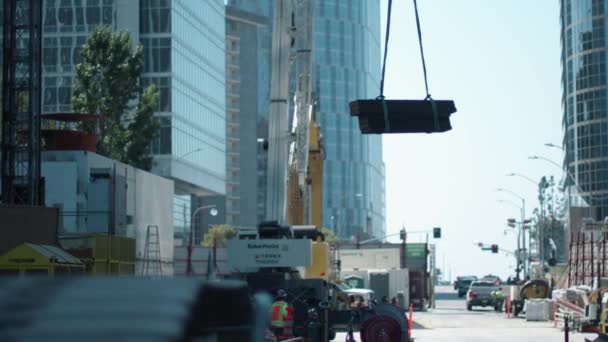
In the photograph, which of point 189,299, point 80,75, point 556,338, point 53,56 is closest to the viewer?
point 189,299

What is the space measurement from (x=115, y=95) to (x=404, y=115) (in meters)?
48.8

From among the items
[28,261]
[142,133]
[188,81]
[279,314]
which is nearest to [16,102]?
[28,261]

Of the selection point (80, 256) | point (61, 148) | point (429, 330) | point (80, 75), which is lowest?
point (429, 330)

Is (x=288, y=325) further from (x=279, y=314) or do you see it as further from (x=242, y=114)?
(x=242, y=114)

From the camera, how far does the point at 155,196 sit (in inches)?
2019

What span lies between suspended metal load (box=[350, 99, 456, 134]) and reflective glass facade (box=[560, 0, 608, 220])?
356ft

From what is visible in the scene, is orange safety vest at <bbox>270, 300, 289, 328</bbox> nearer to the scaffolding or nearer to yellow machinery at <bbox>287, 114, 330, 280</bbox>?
yellow machinery at <bbox>287, 114, 330, 280</bbox>

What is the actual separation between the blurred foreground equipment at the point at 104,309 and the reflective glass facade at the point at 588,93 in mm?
126955

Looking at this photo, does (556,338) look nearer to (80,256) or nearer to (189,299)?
(80,256)

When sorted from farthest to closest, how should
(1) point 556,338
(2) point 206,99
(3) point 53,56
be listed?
(2) point 206,99, (3) point 53,56, (1) point 556,338

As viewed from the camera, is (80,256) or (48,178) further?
(48,178)

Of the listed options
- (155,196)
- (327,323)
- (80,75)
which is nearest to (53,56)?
(80,75)

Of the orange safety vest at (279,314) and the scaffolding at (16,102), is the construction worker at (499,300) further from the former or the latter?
the orange safety vest at (279,314)

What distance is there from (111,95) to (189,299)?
2614 inches
